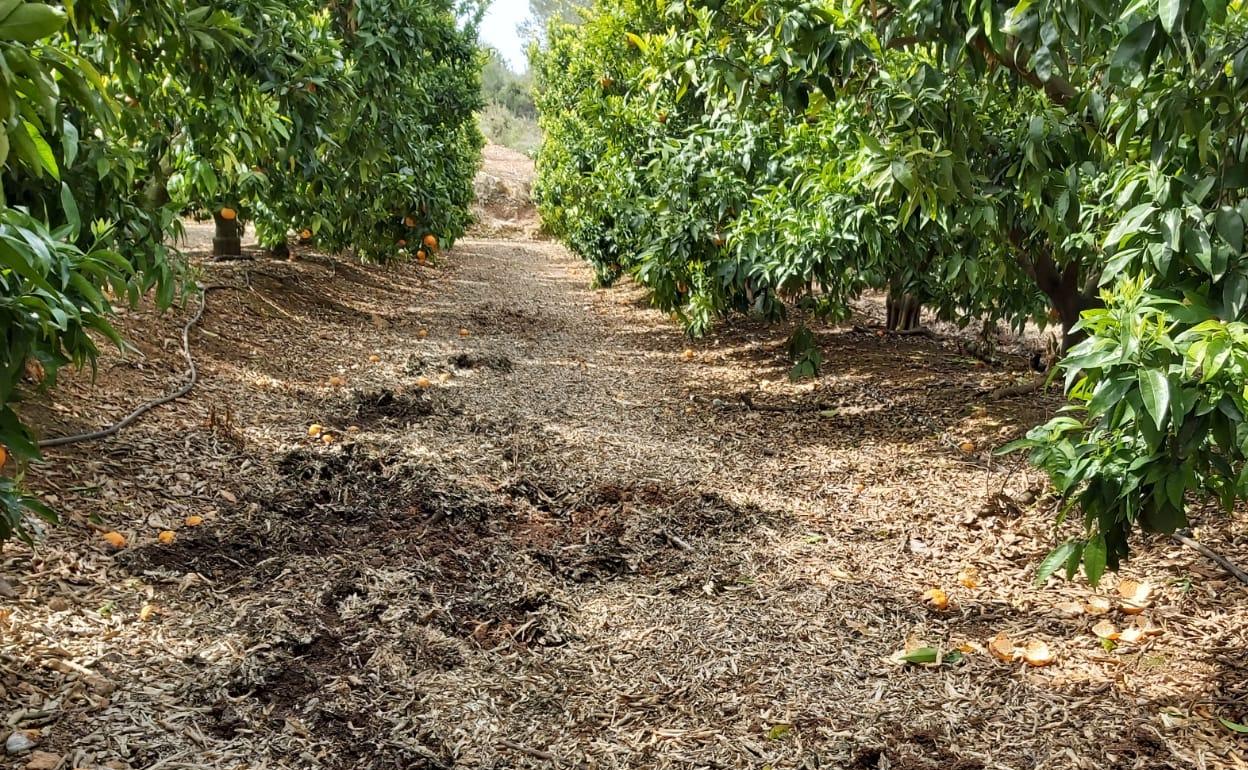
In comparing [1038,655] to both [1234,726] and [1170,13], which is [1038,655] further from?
[1170,13]

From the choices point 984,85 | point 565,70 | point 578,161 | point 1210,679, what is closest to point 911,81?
point 984,85

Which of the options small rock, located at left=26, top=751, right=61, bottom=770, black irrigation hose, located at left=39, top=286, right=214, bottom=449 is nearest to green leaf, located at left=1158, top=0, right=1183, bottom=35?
small rock, located at left=26, top=751, right=61, bottom=770

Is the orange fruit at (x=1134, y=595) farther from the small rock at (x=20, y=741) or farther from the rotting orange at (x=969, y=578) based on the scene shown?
the small rock at (x=20, y=741)

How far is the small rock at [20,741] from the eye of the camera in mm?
2043

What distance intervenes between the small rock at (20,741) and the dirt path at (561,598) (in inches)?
1.2

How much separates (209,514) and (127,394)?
1.39 meters

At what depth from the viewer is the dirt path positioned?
232 cm

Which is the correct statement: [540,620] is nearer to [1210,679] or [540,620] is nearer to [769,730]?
[769,730]

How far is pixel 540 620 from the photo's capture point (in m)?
2.95

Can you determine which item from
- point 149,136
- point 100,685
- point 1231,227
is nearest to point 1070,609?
point 1231,227

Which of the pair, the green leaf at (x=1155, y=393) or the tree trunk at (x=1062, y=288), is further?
the tree trunk at (x=1062, y=288)

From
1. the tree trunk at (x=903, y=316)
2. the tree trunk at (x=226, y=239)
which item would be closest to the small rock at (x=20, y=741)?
the tree trunk at (x=903, y=316)

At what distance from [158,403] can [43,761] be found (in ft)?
9.32

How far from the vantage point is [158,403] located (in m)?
4.56
